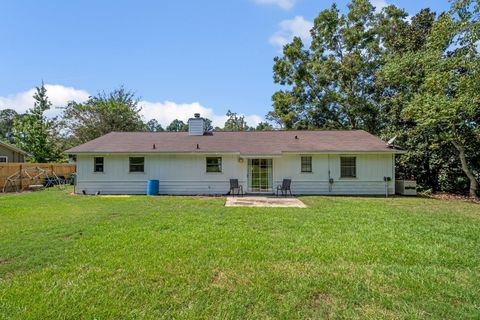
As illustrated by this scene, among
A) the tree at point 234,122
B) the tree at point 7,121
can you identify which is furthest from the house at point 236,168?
the tree at point 7,121

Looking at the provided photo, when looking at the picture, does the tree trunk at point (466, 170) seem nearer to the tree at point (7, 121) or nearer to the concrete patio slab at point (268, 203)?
the concrete patio slab at point (268, 203)

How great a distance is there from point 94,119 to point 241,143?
2095 cm

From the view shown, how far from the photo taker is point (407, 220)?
866cm

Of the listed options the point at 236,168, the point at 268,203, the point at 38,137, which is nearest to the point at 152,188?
the point at 236,168

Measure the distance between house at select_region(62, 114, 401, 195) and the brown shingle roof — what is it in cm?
6

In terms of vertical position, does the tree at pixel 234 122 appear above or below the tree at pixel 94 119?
above

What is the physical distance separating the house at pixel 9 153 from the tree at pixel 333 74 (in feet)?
76.5

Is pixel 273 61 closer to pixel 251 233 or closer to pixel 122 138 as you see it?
pixel 122 138

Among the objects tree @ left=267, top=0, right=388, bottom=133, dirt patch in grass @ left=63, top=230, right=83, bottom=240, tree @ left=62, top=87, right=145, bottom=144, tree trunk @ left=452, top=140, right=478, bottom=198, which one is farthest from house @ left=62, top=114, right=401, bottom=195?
tree @ left=62, top=87, right=145, bottom=144

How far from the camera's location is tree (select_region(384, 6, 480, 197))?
13062mm

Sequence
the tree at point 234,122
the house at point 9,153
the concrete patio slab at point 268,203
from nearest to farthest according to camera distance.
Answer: the concrete patio slab at point 268,203 < the house at point 9,153 < the tree at point 234,122

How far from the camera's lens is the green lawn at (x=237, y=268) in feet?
11.4

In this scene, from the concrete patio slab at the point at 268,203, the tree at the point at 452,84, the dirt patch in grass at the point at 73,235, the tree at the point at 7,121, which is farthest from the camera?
the tree at the point at 7,121

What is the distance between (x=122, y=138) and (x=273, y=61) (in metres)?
16.9
